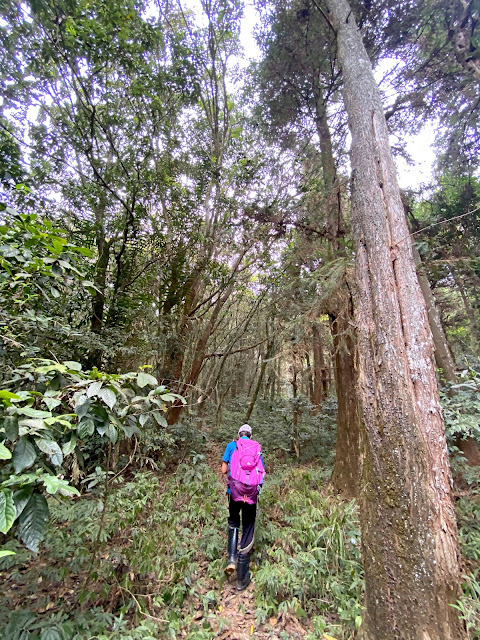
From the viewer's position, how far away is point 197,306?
26.6 feet

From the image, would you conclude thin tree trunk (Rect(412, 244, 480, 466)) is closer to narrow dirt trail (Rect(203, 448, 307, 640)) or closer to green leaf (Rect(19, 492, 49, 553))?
narrow dirt trail (Rect(203, 448, 307, 640))

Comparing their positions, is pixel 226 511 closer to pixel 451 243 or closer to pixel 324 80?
pixel 451 243

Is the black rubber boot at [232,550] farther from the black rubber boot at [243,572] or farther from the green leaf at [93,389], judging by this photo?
the green leaf at [93,389]

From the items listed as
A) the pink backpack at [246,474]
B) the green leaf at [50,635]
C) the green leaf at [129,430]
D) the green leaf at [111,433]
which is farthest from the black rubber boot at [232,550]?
the green leaf at [111,433]

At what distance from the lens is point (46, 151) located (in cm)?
612

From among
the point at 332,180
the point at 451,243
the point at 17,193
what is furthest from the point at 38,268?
the point at 451,243

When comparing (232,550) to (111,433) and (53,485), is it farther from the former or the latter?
(53,485)

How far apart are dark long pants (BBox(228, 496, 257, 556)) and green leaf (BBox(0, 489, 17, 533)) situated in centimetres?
327

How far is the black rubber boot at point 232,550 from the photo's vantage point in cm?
365

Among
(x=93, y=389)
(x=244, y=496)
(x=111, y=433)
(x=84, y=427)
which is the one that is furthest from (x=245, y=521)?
(x=93, y=389)

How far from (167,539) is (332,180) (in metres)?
6.77

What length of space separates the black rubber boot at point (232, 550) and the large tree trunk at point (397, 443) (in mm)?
1882

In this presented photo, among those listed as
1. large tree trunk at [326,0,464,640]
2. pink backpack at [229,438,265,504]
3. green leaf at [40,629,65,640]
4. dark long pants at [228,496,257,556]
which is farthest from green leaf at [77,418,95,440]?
dark long pants at [228,496,257,556]

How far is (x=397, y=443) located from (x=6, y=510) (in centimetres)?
250
